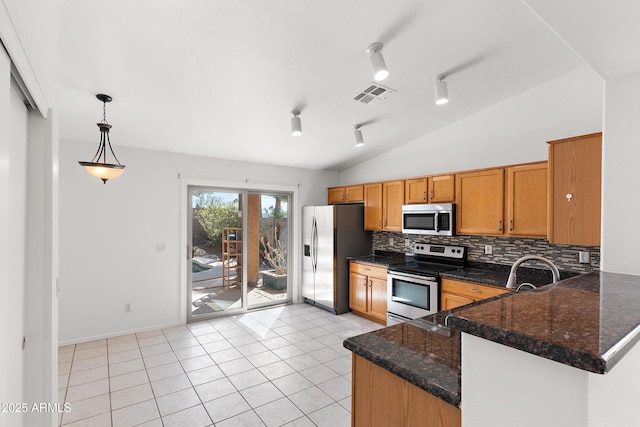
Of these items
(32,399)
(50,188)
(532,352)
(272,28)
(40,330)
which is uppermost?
(272,28)

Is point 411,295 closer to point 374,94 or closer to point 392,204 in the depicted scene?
point 392,204

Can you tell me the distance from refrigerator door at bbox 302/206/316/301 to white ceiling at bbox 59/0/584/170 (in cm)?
171

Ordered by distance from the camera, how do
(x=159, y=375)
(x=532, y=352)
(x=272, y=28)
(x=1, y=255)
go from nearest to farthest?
(x=532, y=352)
(x=1, y=255)
(x=272, y=28)
(x=159, y=375)

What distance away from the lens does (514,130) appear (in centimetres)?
352

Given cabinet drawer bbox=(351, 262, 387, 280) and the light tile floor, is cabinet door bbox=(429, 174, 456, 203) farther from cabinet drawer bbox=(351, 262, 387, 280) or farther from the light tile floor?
the light tile floor

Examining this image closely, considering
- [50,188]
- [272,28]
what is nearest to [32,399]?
[50,188]

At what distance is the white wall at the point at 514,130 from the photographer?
119 inches

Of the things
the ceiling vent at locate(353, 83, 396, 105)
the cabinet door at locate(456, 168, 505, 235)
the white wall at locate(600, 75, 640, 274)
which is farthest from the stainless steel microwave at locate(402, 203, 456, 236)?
the white wall at locate(600, 75, 640, 274)

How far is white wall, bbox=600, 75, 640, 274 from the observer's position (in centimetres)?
164

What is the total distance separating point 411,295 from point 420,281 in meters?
0.25

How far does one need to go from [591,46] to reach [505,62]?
1517 mm

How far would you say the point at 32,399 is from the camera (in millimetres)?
1342

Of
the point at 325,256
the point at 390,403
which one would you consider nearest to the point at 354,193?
the point at 325,256

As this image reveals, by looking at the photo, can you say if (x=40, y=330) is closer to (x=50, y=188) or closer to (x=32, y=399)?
(x=32, y=399)
